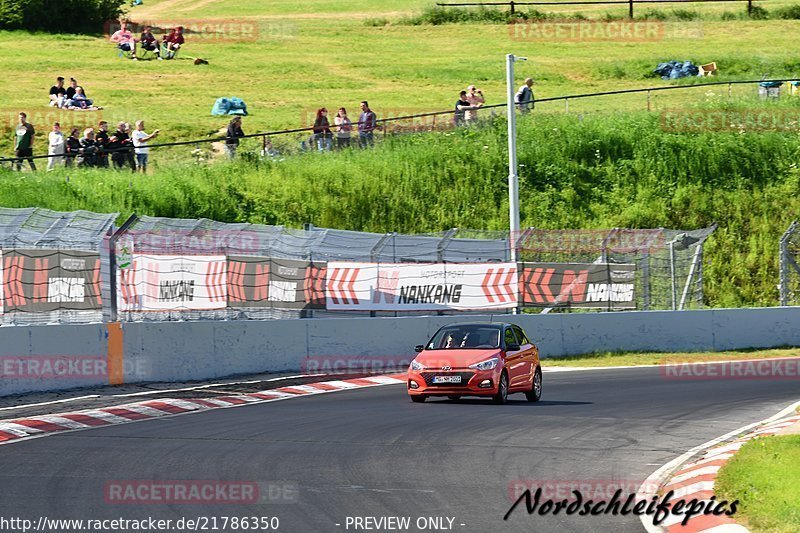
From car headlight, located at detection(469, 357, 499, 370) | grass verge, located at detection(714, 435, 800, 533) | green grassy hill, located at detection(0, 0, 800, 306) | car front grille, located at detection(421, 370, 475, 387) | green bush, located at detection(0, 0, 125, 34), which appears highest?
green bush, located at detection(0, 0, 125, 34)

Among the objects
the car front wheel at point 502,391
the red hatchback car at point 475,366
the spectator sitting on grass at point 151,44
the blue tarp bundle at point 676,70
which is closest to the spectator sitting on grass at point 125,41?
the spectator sitting on grass at point 151,44

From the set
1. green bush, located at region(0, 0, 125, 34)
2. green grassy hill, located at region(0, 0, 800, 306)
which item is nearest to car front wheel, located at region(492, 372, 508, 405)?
green grassy hill, located at region(0, 0, 800, 306)

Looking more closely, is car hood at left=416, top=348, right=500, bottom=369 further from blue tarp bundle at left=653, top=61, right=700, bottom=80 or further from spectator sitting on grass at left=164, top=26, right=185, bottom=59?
spectator sitting on grass at left=164, top=26, right=185, bottom=59

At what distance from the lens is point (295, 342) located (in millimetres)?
25062

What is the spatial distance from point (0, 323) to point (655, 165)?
26759 mm

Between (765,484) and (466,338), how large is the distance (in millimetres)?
9602

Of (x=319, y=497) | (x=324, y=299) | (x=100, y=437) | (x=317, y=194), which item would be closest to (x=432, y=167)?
(x=317, y=194)

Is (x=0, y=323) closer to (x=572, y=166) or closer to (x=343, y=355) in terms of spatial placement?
(x=343, y=355)

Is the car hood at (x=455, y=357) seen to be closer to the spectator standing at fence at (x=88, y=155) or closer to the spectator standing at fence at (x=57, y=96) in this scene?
the spectator standing at fence at (x=88, y=155)

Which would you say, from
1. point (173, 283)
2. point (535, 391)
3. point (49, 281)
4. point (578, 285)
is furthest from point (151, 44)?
point (535, 391)

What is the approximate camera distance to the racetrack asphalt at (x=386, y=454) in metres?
10.4

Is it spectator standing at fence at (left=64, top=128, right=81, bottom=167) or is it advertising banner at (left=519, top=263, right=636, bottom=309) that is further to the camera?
spectator standing at fence at (left=64, top=128, right=81, bottom=167)

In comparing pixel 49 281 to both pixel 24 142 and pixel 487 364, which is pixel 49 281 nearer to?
pixel 487 364

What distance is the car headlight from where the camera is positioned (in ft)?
62.6
